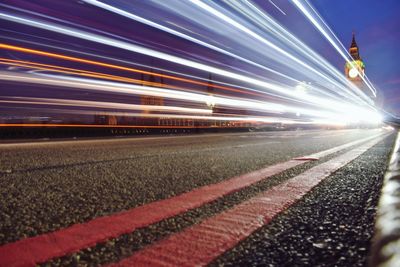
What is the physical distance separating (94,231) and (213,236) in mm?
606

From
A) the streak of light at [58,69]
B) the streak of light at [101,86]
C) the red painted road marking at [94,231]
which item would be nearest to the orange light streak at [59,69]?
the streak of light at [58,69]

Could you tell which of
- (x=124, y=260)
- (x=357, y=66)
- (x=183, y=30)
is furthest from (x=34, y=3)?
(x=357, y=66)

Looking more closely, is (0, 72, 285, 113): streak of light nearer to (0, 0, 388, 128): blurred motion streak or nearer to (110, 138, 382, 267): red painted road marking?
(0, 0, 388, 128): blurred motion streak

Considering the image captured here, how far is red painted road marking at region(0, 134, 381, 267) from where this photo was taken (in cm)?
148

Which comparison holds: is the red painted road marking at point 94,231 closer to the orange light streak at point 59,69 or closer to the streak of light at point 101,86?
the orange light streak at point 59,69

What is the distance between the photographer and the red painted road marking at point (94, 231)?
4.86ft

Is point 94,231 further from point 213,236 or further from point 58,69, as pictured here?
point 58,69

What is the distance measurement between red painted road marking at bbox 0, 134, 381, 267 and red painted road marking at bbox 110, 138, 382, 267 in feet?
0.95

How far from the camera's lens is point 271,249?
5.00 feet

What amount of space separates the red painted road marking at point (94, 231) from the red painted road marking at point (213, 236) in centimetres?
29

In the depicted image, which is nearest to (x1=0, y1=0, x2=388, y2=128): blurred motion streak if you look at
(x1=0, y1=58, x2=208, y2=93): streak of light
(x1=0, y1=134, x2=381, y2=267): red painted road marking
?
(x1=0, y1=58, x2=208, y2=93): streak of light

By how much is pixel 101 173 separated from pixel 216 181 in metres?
1.47

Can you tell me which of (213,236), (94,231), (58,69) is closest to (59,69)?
(58,69)

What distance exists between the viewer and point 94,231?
1.82 metres
